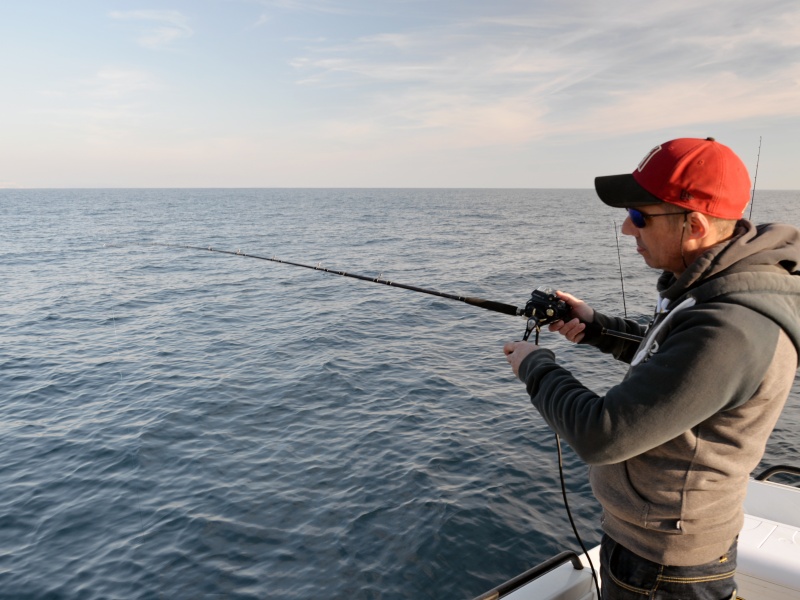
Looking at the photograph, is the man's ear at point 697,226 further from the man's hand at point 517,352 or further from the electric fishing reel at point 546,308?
the electric fishing reel at point 546,308

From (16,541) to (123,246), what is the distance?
1386 inches

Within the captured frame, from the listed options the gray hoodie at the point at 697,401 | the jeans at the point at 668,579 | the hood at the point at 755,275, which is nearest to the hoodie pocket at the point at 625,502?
the gray hoodie at the point at 697,401

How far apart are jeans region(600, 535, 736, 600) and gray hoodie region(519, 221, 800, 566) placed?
2.0 inches

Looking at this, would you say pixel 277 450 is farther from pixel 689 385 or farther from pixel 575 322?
pixel 689 385

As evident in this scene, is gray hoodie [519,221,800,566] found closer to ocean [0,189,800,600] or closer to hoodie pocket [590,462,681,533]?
hoodie pocket [590,462,681,533]

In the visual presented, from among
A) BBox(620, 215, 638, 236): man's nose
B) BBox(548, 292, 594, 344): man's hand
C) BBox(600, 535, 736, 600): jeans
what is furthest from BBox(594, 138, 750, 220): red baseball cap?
BBox(600, 535, 736, 600): jeans

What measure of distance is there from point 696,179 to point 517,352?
2.93 ft

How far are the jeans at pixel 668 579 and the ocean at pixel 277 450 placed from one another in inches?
128

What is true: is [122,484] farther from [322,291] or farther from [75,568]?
[322,291]

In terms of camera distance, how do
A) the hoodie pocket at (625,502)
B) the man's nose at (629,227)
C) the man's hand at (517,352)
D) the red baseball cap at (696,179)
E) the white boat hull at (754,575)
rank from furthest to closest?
the white boat hull at (754,575), the man's hand at (517,352), the man's nose at (629,227), the hoodie pocket at (625,502), the red baseball cap at (696,179)

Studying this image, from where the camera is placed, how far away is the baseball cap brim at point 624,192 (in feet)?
6.49

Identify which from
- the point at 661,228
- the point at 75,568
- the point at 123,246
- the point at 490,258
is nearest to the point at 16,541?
the point at 75,568

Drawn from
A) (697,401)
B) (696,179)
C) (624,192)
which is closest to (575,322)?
(624,192)

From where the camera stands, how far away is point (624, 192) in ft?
6.72
